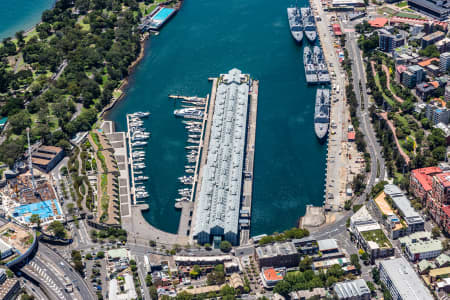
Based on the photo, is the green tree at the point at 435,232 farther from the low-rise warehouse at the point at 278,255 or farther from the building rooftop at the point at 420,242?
the low-rise warehouse at the point at 278,255

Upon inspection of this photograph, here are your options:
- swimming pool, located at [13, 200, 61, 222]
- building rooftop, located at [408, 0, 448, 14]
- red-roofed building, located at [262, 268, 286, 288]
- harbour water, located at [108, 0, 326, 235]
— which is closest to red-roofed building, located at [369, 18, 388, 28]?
building rooftop, located at [408, 0, 448, 14]

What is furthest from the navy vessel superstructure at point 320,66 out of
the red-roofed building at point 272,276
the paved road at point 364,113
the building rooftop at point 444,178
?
the red-roofed building at point 272,276

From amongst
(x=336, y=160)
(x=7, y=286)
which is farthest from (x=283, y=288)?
(x=7, y=286)

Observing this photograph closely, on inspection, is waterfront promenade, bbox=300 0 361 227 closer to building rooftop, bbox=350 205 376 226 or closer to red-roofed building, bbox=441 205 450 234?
building rooftop, bbox=350 205 376 226

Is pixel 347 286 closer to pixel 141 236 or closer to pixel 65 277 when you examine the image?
pixel 141 236

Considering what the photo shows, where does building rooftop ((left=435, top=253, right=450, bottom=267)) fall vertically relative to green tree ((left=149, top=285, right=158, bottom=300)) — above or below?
above
